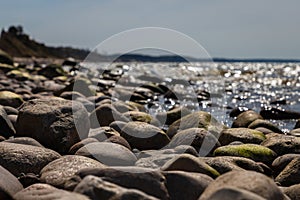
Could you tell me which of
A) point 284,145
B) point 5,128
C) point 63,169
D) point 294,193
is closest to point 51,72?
point 5,128

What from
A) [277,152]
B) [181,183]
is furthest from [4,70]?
[181,183]

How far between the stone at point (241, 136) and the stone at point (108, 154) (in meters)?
2.29

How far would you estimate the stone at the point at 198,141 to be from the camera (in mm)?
5984

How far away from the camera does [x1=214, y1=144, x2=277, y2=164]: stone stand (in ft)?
18.2

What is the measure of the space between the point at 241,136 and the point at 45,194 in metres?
4.05

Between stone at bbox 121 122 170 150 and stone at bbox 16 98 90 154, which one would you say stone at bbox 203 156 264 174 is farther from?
stone at bbox 16 98 90 154

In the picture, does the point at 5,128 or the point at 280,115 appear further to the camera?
the point at 280,115

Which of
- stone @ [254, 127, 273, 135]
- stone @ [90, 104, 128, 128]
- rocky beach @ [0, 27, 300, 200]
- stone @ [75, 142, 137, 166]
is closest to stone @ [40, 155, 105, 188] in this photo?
rocky beach @ [0, 27, 300, 200]

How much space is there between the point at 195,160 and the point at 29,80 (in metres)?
16.8

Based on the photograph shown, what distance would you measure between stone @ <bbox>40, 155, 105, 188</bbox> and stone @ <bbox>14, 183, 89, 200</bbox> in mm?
348

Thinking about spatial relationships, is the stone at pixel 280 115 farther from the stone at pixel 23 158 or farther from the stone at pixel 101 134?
the stone at pixel 23 158

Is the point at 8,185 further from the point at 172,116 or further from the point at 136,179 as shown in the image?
the point at 172,116

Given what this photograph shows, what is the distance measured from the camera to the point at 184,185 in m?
3.52

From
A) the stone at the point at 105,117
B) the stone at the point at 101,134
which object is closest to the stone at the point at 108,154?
the stone at the point at 101,134
